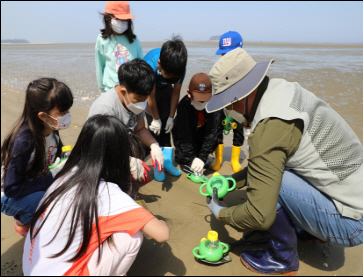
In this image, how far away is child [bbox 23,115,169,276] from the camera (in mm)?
1376

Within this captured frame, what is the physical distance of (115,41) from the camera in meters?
3.33

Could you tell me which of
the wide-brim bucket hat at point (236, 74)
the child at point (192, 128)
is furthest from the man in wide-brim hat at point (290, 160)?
the child at point (192, 128)

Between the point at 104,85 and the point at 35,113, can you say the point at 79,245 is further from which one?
the point at 104,85

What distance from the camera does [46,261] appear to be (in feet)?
4.46

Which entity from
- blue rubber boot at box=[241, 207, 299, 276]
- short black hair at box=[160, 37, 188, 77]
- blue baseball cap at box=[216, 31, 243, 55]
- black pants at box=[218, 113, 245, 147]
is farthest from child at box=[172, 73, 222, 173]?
blue rubber boot at box=[241, 207, 299, 276]

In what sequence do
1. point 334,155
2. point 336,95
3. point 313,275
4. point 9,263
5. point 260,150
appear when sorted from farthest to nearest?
point 336,95, point 9,263, point 313,275, point 334,155, point 260,150

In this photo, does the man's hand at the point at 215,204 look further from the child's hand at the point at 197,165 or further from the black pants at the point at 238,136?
the black pants at the point at 238,136

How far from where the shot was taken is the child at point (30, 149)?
191cm

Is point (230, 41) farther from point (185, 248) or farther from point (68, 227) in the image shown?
point (68, 227)

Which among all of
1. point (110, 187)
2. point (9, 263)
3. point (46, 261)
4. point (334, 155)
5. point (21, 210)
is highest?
point (334, 155)

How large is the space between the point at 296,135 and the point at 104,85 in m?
2.64

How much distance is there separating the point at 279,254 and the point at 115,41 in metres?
2.88

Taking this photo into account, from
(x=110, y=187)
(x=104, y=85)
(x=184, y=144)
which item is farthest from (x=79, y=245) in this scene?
(x=104, y=85)

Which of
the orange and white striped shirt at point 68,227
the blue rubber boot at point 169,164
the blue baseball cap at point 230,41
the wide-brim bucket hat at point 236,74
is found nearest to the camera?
the orange and white striped shirt at point 68,227
